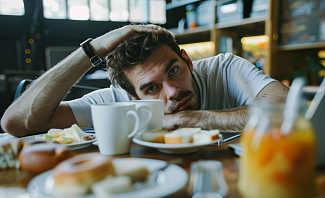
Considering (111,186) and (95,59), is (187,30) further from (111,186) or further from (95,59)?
(111,186)

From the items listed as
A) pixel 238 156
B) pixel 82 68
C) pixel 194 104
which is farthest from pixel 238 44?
pixel 238 156

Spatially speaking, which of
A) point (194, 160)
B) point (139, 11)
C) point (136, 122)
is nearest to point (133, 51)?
point (136, 122)

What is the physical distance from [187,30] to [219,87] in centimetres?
233

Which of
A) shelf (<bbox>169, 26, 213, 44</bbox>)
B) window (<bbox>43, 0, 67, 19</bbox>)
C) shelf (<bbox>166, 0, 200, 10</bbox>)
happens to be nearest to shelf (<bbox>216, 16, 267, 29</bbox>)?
shelf (<bbox>169, 26, 213, 44</bbox>)

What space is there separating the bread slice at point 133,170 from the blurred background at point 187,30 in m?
1.49

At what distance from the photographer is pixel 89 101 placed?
1.45 m

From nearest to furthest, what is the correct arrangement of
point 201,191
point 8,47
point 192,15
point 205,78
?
point 201,191 → point 205,78 → point 192,15 → point 8,47

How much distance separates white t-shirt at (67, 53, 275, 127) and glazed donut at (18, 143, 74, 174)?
844 millimetres

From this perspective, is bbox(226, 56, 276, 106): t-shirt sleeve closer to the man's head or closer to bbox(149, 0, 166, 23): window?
the man's head

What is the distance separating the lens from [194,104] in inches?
53.5

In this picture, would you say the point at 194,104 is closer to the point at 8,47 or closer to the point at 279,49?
the point at 279,49

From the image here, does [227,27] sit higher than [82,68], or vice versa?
[227,27]

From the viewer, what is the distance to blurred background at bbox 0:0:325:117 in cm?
237

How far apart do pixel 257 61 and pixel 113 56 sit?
7.01 ft
